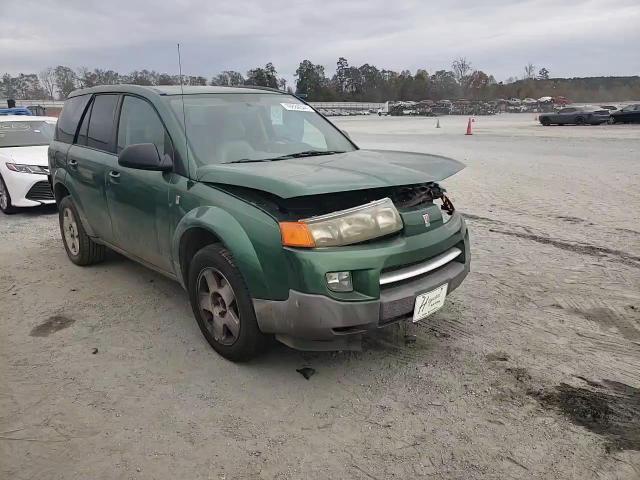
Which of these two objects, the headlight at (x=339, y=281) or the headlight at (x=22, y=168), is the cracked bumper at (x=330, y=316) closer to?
the headlight at (x=339, y=281)

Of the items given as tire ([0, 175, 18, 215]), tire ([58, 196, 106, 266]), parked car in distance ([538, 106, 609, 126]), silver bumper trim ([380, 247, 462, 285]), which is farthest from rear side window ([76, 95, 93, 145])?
parked car in distance ([538, 106, 609, 126])

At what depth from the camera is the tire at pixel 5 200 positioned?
7957 millimetres

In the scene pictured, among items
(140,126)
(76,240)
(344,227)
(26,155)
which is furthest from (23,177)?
(344,227)

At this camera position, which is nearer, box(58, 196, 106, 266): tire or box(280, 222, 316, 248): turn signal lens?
box(280, 222, 316, 248): turn signal lens

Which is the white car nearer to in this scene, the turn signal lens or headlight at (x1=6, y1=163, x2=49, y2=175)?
headlight at (x1=6, y1=163, x2=49, y2=175)

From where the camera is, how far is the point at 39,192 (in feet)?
25.9

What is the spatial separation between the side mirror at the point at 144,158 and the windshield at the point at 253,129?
0.25m

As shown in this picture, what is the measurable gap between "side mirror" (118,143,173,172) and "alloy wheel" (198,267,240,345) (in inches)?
32.4

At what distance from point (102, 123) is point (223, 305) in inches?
97.5

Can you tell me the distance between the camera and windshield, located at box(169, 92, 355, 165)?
3648 mm

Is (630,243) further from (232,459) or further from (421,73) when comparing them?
(421,73)

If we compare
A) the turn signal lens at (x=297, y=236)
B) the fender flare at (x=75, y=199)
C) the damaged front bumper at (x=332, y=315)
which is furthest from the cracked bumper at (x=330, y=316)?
the fender flare at (x=75, y=199)

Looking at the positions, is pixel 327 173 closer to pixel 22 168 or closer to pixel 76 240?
pixel 76 240

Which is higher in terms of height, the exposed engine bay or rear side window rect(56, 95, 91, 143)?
rear side window rect(56, 95, 91, 143)
